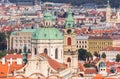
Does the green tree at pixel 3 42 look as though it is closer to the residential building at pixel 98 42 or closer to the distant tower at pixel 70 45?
the residential building at pixel 98 42

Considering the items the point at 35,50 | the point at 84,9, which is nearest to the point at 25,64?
the point at 35,50

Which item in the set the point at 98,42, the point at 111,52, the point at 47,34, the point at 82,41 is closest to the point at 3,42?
the point at 82,41

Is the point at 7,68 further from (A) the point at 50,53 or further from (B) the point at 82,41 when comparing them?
(B) the point at 82,41

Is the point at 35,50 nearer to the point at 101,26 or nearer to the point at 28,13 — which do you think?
the point at 101,26

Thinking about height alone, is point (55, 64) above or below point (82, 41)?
above

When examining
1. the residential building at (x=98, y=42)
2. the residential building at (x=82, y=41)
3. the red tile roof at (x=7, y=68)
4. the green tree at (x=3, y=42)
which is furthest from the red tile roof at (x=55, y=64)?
the residential building at (x=98, y=42)

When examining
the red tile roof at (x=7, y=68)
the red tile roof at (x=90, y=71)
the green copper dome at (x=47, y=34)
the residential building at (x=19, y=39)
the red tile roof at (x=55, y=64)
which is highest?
the green copper dome at (x=47, y=34)

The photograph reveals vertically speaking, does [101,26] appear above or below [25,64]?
below

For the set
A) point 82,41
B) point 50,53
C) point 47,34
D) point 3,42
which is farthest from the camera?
point 82,41
